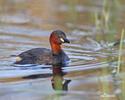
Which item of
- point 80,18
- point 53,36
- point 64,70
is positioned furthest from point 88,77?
point 80,18

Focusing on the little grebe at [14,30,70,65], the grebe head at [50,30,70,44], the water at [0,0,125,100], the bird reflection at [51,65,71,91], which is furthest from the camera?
the grebe head at [50,30,70,44]

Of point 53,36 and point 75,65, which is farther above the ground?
point 53,36

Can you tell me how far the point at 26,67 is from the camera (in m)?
7.89

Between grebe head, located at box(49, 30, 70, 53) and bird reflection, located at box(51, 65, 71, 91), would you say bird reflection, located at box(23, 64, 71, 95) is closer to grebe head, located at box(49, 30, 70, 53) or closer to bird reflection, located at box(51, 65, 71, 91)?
bird reflection, located at box(51, 65, 71, 91)

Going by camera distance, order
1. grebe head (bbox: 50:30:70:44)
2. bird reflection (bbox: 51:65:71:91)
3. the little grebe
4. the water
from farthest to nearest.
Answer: grebe head (bbox: 50:30:70:44) → the little grebe → bird reflection (bbox: 51:65:71:91) → the water

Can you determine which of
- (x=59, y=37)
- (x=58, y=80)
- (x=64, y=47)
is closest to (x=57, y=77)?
(x=58, y=80)

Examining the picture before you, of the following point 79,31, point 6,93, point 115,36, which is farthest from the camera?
point 79,31

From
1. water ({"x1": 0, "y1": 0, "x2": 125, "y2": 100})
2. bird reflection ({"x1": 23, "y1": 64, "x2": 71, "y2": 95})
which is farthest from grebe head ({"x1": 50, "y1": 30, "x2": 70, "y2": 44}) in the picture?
bird reflection ({"x1": 23, "y1": 64, "x2": 71, "y2": 95})

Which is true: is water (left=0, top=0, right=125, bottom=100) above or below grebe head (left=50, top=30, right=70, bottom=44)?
below

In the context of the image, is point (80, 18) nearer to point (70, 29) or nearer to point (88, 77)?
point (70, 29)

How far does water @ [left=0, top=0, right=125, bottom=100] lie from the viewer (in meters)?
5.83

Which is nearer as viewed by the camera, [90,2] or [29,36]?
[29,36]

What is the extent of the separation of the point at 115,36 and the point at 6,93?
6319 mm

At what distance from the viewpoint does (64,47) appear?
34.4 feet
